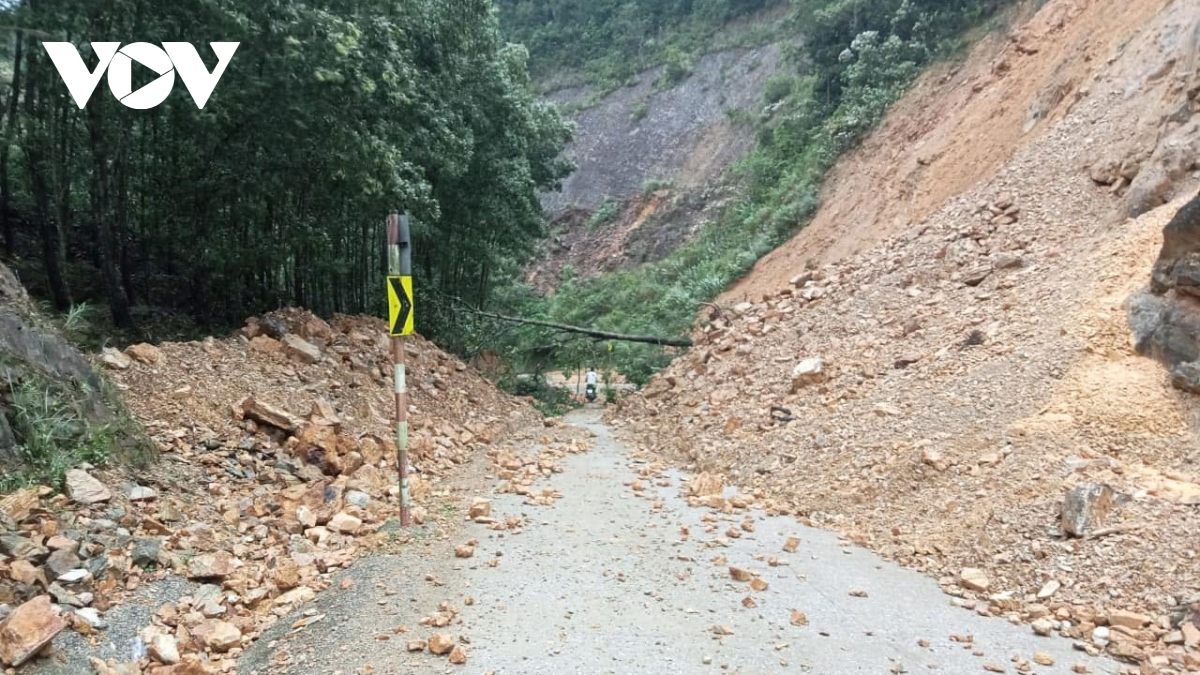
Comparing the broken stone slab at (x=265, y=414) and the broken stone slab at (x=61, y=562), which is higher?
the broken stone slab at (x=61, y=562)

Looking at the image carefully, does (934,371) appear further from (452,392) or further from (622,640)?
(452,392)

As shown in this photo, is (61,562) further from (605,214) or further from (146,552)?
(605,214)

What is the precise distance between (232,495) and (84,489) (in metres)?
1.33

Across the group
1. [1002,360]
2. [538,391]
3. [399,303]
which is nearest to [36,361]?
[399,303]

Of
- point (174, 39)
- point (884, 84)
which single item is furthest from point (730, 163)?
point (174, 39)

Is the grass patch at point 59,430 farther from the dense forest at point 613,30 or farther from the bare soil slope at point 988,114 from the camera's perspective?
the dense forest at point 613,30

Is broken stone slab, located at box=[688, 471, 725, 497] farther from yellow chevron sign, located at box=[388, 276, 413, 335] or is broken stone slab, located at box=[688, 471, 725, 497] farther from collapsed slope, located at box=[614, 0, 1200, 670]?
yellow chevron sign, located at box=[388, 276, 413, 335]

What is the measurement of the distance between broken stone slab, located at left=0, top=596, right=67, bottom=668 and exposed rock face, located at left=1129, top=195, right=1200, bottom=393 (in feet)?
26.2

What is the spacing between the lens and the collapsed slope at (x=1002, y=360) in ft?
18.0

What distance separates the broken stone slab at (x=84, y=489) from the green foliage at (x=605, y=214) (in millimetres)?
32440

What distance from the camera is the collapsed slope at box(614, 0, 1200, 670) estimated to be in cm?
549

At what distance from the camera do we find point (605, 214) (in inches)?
1467

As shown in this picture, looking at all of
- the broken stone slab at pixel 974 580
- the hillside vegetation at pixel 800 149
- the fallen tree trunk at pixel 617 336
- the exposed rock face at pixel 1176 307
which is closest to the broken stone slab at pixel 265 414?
the broken stone slab at pixel 974 580

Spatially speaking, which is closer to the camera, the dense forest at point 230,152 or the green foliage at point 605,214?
the dense forest at point 230,152
